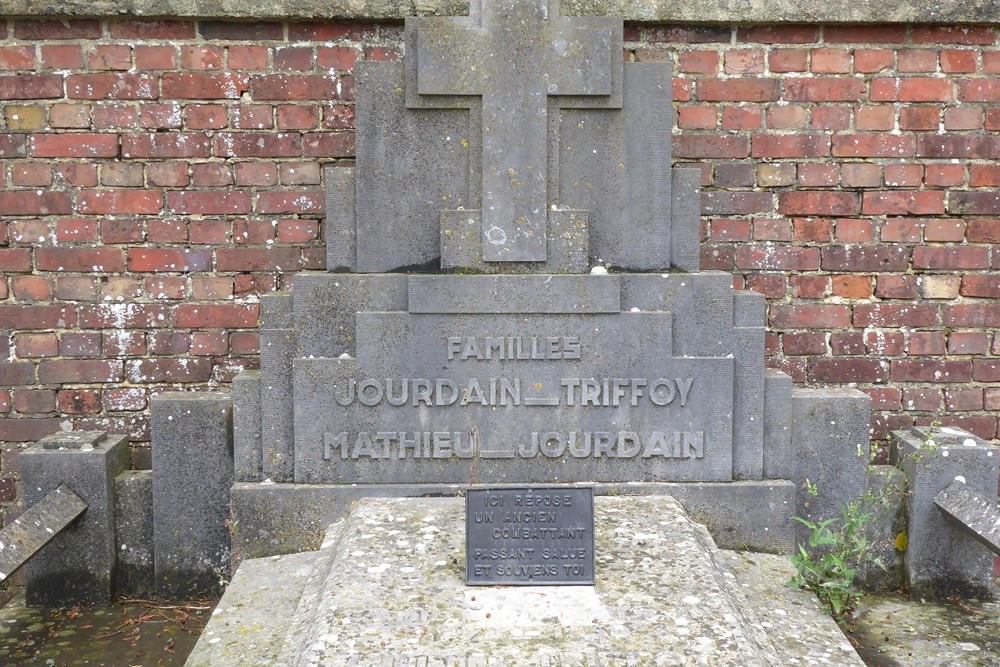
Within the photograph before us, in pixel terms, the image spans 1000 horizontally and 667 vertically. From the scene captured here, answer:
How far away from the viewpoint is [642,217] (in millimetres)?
3068

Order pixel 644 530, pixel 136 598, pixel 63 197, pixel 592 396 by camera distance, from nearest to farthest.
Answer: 1. pixel 644 530
2. pixel 592 396
3. pixel 136 598
4. pixel 63 197

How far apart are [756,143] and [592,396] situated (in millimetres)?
1381

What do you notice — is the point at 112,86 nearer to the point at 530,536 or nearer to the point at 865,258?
the point at 530,536

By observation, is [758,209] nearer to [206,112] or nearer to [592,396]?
[592,396]

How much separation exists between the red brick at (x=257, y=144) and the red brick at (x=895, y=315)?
2.40 m

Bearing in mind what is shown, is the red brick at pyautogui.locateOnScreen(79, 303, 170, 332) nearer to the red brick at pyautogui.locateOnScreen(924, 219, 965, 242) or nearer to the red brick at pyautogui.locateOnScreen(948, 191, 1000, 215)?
the red brick at pyautogui.locateOnScreen(924, 219, 965, 242)

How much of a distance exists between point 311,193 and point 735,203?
1731mm

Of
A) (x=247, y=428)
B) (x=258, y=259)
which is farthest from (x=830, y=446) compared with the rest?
(x=258, y=259)

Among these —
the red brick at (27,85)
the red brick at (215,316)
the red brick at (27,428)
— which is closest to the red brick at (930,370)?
the red brick at (215,316)

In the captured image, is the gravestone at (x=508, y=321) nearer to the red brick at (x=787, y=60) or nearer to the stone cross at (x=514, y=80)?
the stone cross at (x=514, y=80)

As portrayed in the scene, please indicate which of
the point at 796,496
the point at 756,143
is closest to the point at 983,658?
the point at 796,496

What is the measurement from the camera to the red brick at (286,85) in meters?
3.59

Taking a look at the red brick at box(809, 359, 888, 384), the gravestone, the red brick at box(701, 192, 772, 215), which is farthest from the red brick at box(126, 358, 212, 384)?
the red brick at box(809, 359, 888, 384)

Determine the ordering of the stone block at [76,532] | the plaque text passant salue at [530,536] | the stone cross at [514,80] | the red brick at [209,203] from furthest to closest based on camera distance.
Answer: the red brick at [209,203] < the stone block at [76,532] < the stone cross at [514,80] < the plaque text passant salue at [530,536]
